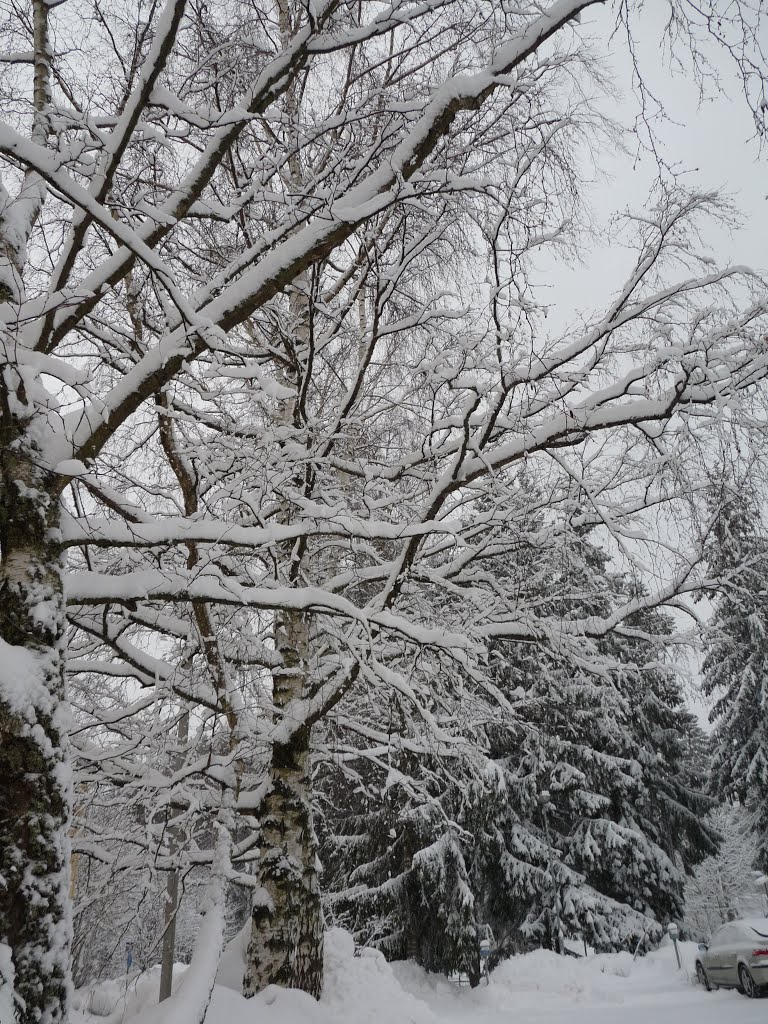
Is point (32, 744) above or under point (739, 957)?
above

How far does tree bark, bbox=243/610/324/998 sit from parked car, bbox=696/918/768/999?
8303 millimetres

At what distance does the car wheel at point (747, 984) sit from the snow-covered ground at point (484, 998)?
0.27 metres

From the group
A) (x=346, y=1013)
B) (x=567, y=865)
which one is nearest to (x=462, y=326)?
(x=346, y=1013)

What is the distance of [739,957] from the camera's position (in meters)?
10.0

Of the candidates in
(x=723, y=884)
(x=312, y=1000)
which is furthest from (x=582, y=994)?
(x=723, y=884)

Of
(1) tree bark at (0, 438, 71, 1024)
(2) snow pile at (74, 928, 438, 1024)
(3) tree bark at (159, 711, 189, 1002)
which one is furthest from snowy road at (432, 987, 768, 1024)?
(1) tree bark at (0, 438, 71, 1024)

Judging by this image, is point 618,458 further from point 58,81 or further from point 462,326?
point 58,81

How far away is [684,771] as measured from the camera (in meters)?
19.2

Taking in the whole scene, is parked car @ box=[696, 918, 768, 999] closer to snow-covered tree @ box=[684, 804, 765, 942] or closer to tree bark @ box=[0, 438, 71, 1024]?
tree bark @ box=[0, 438, 71, 1024]

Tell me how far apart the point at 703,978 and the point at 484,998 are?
13.1 ft

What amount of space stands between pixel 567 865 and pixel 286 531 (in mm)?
15878

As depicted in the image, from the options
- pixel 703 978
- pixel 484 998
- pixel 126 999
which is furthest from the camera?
pixel 484 998

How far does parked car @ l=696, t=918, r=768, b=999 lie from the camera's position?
9625 mm

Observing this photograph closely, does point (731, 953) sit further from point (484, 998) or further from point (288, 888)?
point (288, 888)
